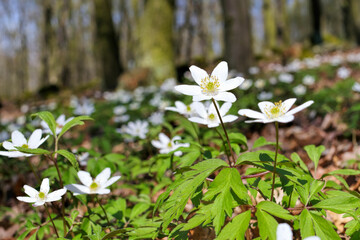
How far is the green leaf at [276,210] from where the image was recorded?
964mm

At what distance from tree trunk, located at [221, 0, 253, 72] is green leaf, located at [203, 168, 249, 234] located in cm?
498

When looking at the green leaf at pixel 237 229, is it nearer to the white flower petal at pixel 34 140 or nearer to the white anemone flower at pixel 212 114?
the white anemone flower at pixel 212 114

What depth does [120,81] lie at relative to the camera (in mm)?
7895

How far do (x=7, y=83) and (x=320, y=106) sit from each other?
45.3 m

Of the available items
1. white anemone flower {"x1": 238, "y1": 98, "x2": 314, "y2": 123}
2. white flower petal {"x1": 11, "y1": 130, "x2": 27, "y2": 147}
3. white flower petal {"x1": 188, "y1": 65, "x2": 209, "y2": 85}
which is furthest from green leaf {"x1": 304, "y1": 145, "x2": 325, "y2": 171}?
white flower petal {"x1": 11, "y1": 130, "x2": 27, "y2": 147}

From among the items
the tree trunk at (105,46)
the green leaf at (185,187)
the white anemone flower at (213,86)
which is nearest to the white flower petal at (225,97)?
the white anemone flower at (213,86)

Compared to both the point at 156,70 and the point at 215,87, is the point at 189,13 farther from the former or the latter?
the point at 215,87

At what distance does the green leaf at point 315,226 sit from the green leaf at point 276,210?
5 centimetres

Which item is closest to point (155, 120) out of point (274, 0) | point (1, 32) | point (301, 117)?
point (301, 117)

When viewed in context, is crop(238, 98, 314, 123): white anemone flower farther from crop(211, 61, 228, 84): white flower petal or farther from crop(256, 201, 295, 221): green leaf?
crop(256, 201, 295, 221): green leaf

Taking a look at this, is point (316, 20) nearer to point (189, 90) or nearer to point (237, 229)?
point (189, 90)

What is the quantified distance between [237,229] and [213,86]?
21.5 inches

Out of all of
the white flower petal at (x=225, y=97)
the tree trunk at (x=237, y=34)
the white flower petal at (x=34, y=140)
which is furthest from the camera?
the tree trunk at (x=237, y=34)

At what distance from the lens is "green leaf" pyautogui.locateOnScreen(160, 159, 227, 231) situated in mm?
1031
